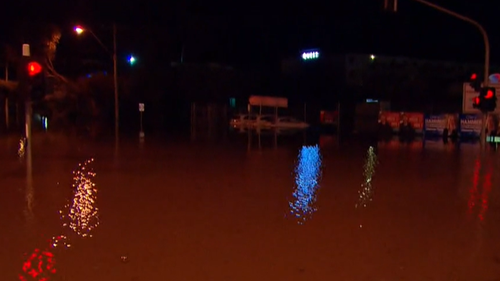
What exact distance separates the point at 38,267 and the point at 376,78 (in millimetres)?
53187

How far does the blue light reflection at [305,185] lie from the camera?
1037 cm

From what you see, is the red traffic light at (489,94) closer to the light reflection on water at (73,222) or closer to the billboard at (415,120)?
the light reflection on water at (73,222)

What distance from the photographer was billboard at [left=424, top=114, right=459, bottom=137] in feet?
116

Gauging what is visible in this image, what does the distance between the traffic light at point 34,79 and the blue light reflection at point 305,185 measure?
26.7 feet

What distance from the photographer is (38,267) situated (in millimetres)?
6727

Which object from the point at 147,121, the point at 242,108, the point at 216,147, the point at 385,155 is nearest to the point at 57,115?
the point at 147,121

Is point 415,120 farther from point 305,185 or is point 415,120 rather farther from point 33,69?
point 33,69

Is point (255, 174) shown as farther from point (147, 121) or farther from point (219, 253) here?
point (147, 121)

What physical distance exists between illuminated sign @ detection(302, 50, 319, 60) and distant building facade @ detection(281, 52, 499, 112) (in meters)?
0.53

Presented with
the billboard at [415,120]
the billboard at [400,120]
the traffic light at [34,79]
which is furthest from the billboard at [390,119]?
the traffic light at [34,79]

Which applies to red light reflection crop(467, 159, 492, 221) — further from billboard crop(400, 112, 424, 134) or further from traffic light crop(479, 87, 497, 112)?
billboard crop(400, 112, 424, 134)

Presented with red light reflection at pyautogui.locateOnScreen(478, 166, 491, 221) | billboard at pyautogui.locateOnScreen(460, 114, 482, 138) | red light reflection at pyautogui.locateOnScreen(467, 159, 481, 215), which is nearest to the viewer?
red light reflection at pyautogui.locateOnScreen(478, 166, 491, 221)

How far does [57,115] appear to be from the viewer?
5338cm

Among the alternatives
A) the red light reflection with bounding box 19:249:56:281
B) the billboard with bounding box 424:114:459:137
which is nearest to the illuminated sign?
the billboard with bounding box 424:114:459:137
